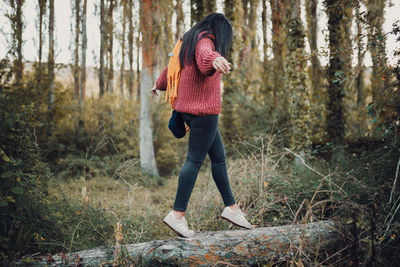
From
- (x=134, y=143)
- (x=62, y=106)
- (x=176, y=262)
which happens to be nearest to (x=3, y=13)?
Result: (x=62, y=106)

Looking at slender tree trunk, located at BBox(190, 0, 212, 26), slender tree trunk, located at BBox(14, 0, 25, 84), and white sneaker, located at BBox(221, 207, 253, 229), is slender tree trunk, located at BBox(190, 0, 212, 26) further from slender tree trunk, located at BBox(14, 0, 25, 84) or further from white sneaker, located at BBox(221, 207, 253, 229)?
white sneaker, located at BBox(221, 207, 253, 229)

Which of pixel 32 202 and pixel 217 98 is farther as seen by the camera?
pixel 32 202

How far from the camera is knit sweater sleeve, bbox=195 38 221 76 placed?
85.4 inches

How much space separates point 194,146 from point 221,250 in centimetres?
88

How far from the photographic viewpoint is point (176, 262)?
2.30 metres

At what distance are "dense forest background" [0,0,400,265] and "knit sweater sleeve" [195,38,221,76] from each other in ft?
4.13

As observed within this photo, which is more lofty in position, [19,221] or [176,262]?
[19,221]

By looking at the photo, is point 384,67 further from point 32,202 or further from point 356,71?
point 32,202

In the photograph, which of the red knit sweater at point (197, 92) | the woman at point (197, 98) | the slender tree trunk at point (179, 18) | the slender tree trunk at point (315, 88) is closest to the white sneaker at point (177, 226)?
the woman at point (197, 98)

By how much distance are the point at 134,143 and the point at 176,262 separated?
7926 millimetres

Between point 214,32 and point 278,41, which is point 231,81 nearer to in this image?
point 278,41

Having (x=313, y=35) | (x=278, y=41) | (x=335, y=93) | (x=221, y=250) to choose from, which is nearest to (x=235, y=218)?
(x=221, y=250)

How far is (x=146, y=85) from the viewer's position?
8648mm

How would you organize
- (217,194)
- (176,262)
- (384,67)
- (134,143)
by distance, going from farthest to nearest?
(134,143), (217,194), (384,67), (176,262)
